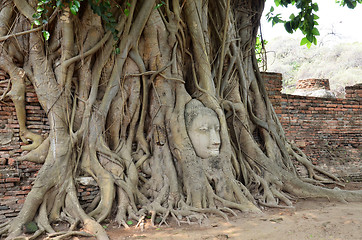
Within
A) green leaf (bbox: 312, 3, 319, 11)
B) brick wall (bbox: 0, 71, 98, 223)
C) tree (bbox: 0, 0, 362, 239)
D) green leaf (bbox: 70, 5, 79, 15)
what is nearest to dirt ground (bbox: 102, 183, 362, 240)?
tree (bbox: 0, 0, 362, 239)

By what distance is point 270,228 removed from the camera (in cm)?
350

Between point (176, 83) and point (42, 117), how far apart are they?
74.6 inches

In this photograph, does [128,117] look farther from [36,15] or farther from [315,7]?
[315,7]

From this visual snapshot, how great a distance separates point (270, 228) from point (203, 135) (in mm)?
1529

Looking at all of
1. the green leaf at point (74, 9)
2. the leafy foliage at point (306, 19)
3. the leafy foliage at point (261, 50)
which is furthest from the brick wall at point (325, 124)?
the green leaf at point (74, 9)

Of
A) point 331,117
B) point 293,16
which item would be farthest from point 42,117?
point 331,117

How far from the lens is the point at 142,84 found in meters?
4.64

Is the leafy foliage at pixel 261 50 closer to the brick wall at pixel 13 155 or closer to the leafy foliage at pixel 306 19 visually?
the leafy foliage at pixel 306 19

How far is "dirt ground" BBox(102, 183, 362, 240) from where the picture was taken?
3.29m

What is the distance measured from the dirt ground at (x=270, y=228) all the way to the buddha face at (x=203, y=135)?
0.94 metres

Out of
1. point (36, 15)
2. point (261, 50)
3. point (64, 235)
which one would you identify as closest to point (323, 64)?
point (261, 50)

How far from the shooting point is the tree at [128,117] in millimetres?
3908

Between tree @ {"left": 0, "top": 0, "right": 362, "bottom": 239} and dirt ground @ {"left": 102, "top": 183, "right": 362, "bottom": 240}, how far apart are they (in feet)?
0.74

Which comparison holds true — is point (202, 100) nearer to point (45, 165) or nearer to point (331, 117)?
point (45, 165)
